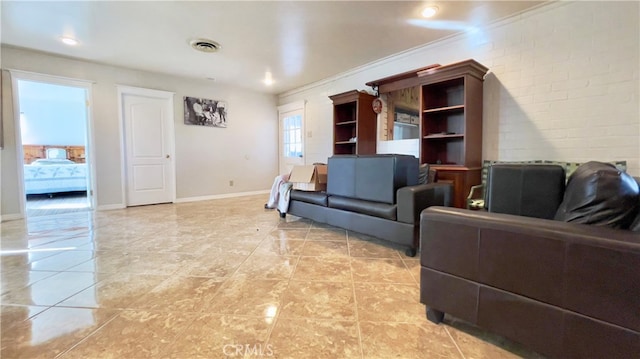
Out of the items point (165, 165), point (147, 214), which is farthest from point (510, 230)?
point (165, 165)

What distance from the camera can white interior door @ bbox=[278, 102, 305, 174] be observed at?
5891 millimetres

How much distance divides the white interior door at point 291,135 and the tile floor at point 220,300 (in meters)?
3.34

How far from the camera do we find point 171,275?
1922 mm

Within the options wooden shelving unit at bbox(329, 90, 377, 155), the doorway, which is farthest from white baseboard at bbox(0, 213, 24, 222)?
wooden shelving unit at bbox(329, 90, 377, 155)

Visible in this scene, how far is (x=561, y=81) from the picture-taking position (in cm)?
262

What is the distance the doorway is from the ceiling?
3.53 feet

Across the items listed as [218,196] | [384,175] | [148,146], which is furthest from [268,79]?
[384,175]

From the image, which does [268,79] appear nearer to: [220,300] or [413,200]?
[413,200]

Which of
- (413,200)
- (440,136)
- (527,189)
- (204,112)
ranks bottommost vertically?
(413,200)

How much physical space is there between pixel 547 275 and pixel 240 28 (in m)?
3.57

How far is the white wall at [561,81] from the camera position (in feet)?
7.57

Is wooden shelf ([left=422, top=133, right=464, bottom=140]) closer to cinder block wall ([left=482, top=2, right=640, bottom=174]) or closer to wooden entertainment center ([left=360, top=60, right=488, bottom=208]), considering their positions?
wooden entertainment center ([left=360, top=60, right=488, bottom=208])

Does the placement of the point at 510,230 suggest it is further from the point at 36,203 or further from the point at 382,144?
the point at 36,203

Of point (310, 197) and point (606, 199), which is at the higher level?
point (606, 199)
